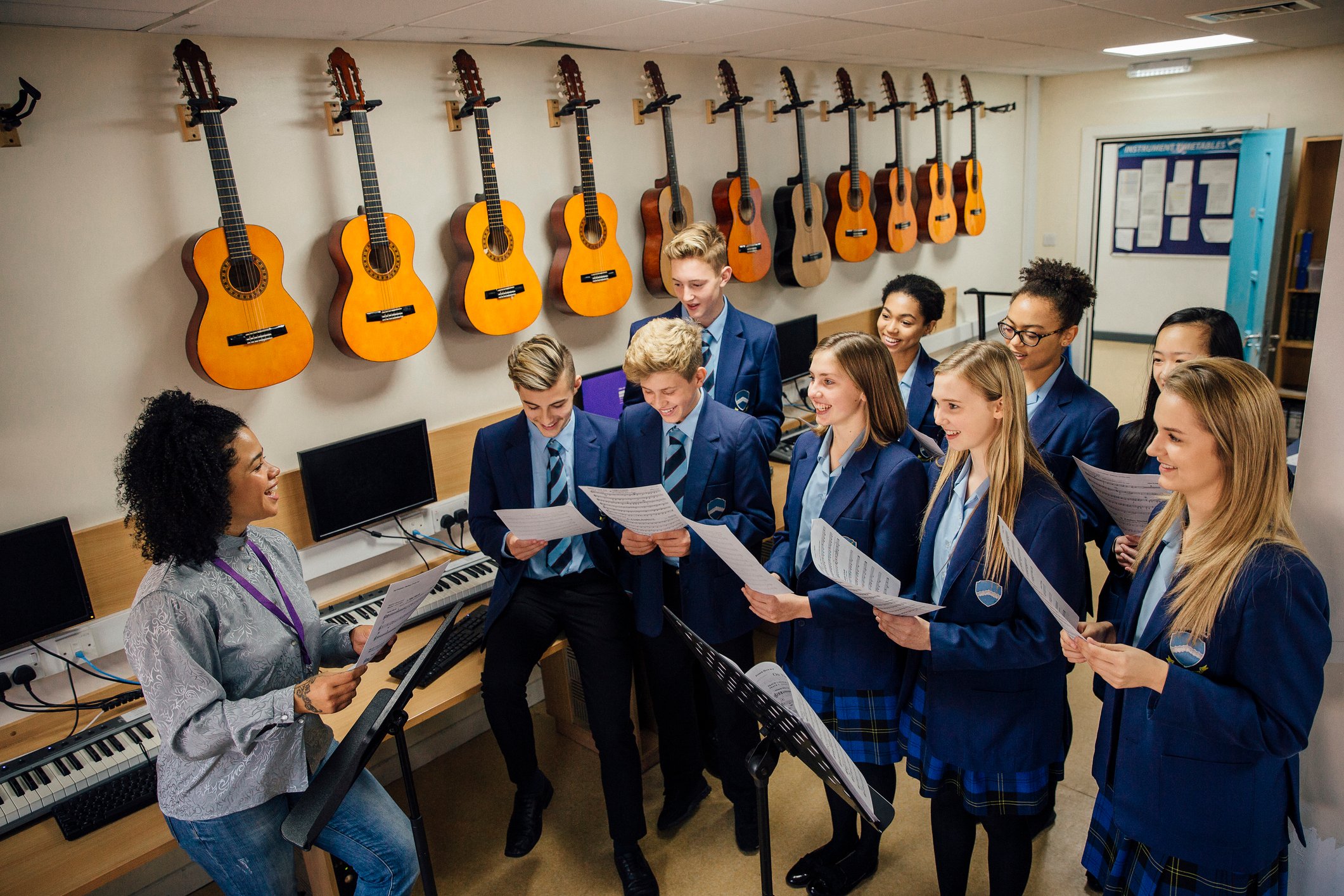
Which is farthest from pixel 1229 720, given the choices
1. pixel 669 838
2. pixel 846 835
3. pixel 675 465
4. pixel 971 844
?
pixel 669 838

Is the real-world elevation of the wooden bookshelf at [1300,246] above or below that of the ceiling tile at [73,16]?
below

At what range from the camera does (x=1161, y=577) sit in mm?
1704

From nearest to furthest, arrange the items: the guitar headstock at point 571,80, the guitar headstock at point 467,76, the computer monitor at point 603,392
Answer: the guitar headstock at point 467,76, the guitar headstock at point 571,80, the computer monitor at point 603,392

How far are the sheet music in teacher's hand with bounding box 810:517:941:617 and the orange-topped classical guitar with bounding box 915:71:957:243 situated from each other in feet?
12.8

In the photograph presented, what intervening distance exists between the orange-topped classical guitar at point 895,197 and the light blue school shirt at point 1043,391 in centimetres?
252

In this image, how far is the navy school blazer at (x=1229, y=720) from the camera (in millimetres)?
1486

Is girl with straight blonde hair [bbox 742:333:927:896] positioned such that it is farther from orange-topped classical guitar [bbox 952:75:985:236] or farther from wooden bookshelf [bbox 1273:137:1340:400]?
wooden bookshelf [bbox 1273:137:1340:400]

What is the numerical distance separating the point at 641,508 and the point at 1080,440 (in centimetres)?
126

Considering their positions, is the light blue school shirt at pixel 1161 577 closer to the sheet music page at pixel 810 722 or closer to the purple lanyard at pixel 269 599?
→ the sheet music page at pixel 810 722

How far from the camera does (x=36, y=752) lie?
234 centimetres

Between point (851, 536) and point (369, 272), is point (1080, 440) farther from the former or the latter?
point (369, 272)

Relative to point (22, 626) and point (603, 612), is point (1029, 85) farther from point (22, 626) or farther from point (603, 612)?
point (22, 626)

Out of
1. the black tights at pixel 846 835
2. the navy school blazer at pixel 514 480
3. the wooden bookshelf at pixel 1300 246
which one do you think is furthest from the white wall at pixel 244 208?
the wooden bookshelf at pixel 1300 246

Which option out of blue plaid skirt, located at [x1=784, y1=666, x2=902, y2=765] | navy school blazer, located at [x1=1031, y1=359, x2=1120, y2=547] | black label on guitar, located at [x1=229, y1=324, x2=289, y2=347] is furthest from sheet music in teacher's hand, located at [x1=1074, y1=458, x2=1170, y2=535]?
black label on guitar, located at [x1=229, y1=324, x2=289, y2=347]
